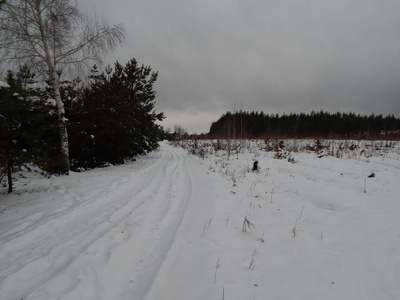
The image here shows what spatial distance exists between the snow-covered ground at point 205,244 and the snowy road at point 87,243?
0.05 feet

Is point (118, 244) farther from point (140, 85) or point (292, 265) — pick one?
point (140, 85)

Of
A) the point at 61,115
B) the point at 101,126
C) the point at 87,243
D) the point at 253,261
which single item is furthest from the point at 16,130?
the point at 253,261

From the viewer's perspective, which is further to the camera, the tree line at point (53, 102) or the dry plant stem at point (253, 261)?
the tree line at point (53, 102)

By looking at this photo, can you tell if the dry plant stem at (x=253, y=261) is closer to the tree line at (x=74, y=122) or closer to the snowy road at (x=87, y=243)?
the snowy road at (x=87, y=243)

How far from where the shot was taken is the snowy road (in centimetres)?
185

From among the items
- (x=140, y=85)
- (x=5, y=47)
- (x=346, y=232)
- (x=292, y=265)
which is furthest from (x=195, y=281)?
(x=140, y=85)

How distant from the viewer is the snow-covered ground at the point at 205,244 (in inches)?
72.4

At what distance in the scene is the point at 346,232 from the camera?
2723 mm

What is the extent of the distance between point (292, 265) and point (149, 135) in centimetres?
1276

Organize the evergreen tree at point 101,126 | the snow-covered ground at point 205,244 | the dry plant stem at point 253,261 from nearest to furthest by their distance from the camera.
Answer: the snow-covered ground at point 205,244 < the dry plant stem at point 253,261 < the evergreen tree at point 101,126

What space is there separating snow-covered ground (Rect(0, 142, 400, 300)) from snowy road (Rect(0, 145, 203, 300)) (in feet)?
0.05

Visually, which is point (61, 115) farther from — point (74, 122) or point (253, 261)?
point (253, 261)

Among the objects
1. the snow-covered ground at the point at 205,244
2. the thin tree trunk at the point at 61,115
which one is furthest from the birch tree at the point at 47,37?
the snow-covered ground at the point at 205,244

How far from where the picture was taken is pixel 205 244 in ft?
8.76
